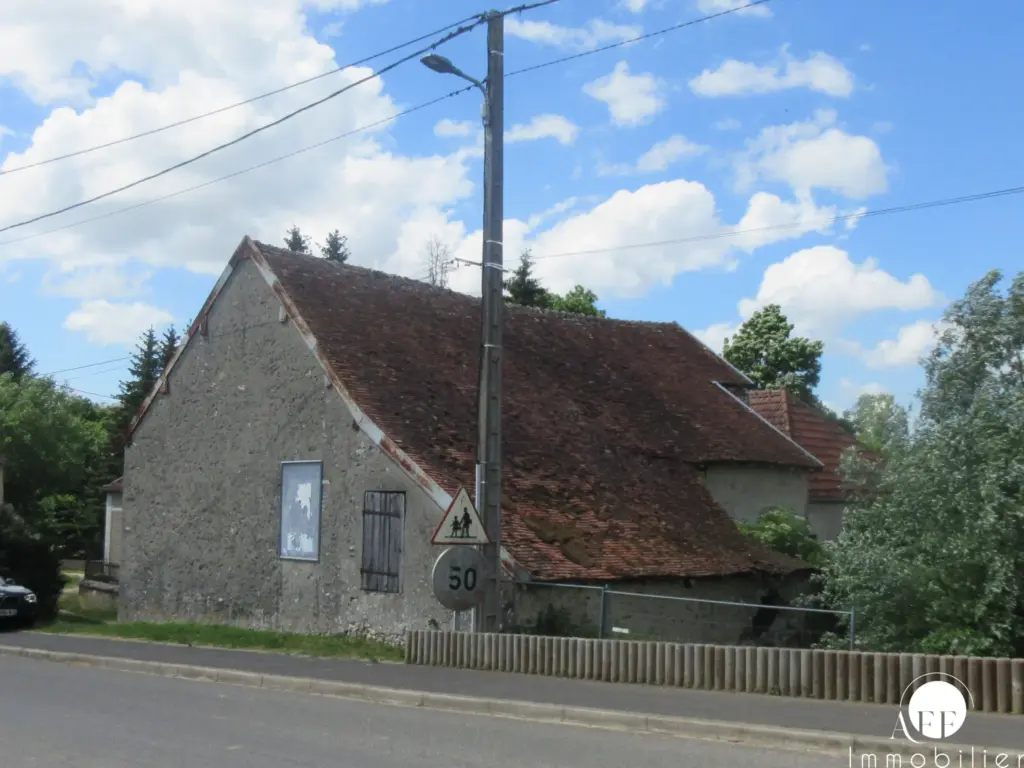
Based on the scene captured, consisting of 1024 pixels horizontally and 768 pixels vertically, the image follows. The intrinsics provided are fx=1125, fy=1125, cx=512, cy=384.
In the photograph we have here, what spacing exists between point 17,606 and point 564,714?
1646 centimetres

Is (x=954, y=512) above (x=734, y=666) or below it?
above

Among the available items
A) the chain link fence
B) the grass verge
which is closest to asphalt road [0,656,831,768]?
the grass verge

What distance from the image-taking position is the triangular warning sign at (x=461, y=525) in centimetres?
1405

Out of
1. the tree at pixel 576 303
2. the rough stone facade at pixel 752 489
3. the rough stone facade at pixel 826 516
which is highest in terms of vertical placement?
the tree at pixel 576 303

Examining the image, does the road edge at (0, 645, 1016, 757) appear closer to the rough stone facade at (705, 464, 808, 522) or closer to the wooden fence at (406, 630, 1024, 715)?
the wooden fence at (406, 630, 1024, 715)

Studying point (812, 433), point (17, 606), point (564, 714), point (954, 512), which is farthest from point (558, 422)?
point (17, 606)

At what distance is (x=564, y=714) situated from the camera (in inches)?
437

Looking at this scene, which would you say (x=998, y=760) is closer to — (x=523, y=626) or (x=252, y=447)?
(x=523, y=626)

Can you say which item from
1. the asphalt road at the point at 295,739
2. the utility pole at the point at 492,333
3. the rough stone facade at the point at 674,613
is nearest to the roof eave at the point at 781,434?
the rough stone facade at the point at 674,613

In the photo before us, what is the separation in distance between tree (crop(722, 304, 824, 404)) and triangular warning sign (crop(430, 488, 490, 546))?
40.7 m

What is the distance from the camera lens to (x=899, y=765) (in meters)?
8.68

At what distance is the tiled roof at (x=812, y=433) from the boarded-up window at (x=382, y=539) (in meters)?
11.8

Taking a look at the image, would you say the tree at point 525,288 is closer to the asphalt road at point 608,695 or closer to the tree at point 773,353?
the tree at point 773,353
